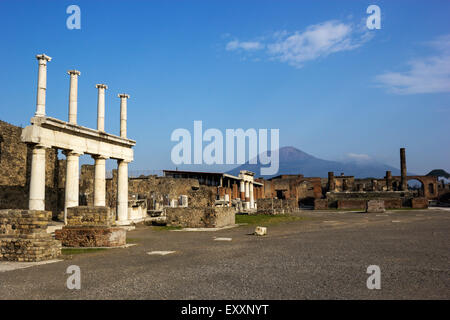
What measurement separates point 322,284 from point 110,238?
773 centimetres

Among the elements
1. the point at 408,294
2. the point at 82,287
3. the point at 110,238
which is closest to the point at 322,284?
the point at 408,294

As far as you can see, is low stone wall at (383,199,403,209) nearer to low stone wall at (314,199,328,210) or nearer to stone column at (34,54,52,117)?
low stone wall at (314,199,328,210)

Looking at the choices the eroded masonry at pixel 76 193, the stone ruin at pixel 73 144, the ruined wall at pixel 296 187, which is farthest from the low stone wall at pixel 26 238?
the ruined wall at pixel 296 187

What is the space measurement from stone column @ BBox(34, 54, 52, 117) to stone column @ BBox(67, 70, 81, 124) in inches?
79.2

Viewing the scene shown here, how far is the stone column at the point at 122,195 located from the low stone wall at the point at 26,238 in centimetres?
1179

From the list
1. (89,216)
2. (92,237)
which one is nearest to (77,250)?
(92,237)

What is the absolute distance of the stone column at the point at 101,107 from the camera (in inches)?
814

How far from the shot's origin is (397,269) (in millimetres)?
6676

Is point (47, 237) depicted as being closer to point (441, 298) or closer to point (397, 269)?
point (397, 269)

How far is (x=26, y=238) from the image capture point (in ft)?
29.0

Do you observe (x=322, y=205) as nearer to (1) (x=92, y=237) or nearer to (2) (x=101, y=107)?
(2) (x=101, y=107)

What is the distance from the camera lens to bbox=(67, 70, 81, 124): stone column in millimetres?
18547

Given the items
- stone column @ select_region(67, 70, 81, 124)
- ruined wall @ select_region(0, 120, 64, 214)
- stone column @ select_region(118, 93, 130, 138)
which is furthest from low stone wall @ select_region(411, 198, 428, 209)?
ruined wall @ select_region(0, 120, 64, 214)
